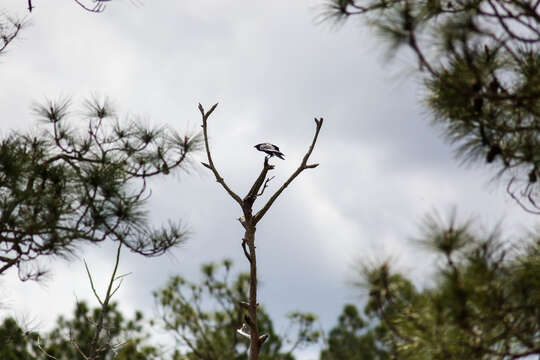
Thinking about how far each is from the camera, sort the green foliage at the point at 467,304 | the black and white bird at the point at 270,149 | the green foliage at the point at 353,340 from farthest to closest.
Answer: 1. the green foliage at the point at 353,340
2. the black and white bird at the point at 270,149
3. the green foliage at the point at 467,304

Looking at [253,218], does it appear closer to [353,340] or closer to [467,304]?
[467,304]

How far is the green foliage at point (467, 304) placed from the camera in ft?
7.10

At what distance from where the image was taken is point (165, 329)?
7.51 metres

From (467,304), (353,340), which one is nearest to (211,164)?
(467,304)

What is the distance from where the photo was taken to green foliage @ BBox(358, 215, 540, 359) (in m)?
2.16

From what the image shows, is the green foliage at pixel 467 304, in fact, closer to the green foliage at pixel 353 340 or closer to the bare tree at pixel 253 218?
the bare tree at pixel 253 218

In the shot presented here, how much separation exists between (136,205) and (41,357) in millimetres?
5774

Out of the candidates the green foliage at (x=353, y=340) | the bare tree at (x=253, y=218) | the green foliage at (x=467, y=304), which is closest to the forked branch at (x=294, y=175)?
the bare tree at (x=253, y=218)

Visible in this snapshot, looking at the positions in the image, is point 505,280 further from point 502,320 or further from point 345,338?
point 345,338

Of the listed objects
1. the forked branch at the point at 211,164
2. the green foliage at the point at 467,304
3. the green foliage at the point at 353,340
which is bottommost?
the green foliage at the point at 467,304

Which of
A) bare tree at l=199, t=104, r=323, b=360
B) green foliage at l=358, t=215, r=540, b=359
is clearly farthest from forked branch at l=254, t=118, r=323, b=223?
green foliage at l=358, t=215, r=540, b=359

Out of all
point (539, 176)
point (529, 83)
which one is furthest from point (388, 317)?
point (529, 83)

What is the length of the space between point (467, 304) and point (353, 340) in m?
9.29

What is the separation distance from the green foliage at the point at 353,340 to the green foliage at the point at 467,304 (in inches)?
321
